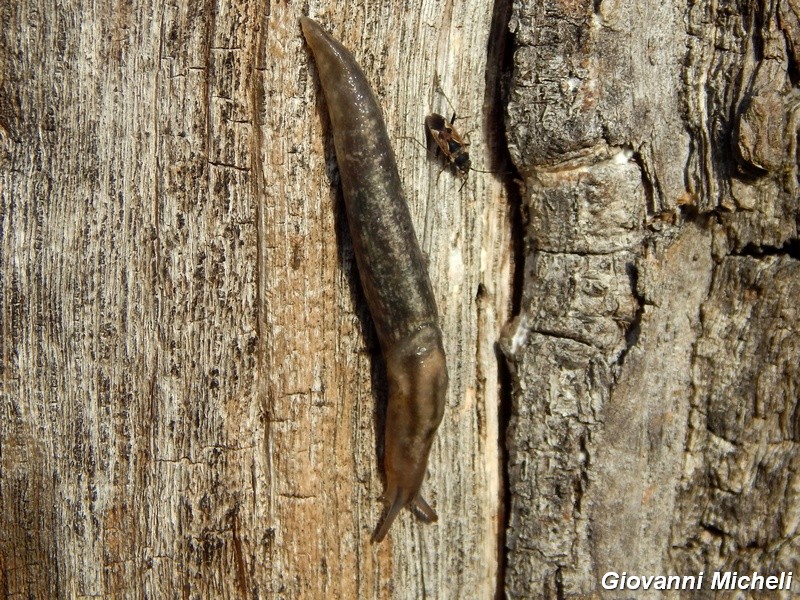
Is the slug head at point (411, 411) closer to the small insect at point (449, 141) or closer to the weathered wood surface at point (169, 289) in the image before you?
the weathered wood surface at point (169, 289)

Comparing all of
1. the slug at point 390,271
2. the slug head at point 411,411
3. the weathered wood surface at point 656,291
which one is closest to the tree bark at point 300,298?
the weathered wood surface at point 656,291

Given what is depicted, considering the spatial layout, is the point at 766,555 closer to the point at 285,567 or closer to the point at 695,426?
the point at 695,426

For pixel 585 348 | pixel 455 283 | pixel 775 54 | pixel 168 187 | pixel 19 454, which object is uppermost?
pixel 775 54

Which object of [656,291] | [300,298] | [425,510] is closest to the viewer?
[656,291]

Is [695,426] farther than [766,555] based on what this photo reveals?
Yes

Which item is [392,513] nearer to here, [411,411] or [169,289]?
[411,411]

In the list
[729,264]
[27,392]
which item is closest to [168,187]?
[27,392]

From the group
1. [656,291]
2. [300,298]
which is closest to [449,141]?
[300,298]
